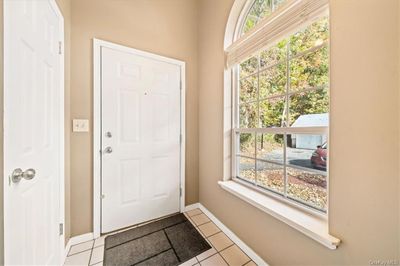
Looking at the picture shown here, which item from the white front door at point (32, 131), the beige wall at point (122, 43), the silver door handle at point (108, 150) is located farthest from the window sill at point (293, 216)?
the white front door at point (32, 131)

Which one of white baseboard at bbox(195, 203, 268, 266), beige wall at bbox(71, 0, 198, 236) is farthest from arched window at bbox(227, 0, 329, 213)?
beige wall at bbox(71, 0, 198, 236)

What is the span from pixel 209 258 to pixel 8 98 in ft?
5.68

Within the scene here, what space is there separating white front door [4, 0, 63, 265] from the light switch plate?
0.76 ft

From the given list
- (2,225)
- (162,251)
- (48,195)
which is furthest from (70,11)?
(162,251)

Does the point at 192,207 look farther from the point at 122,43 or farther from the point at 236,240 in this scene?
the point at 122,43

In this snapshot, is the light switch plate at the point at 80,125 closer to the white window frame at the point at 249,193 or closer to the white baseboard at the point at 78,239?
the white baseboard at the point at 78,239

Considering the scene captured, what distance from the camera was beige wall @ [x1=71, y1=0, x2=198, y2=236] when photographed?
1.61m

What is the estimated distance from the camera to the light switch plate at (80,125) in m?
→ 1.59

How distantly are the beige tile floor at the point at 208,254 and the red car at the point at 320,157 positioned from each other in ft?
3.26

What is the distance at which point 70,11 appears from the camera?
1.58 metres

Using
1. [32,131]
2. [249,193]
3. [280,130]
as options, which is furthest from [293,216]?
[32,131]

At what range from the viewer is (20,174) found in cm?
82

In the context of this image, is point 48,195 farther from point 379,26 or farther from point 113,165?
point 379,26

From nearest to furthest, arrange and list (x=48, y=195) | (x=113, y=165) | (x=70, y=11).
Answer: (x=48, y=195)
(x=70, y=11)
(x=113, y=165)
